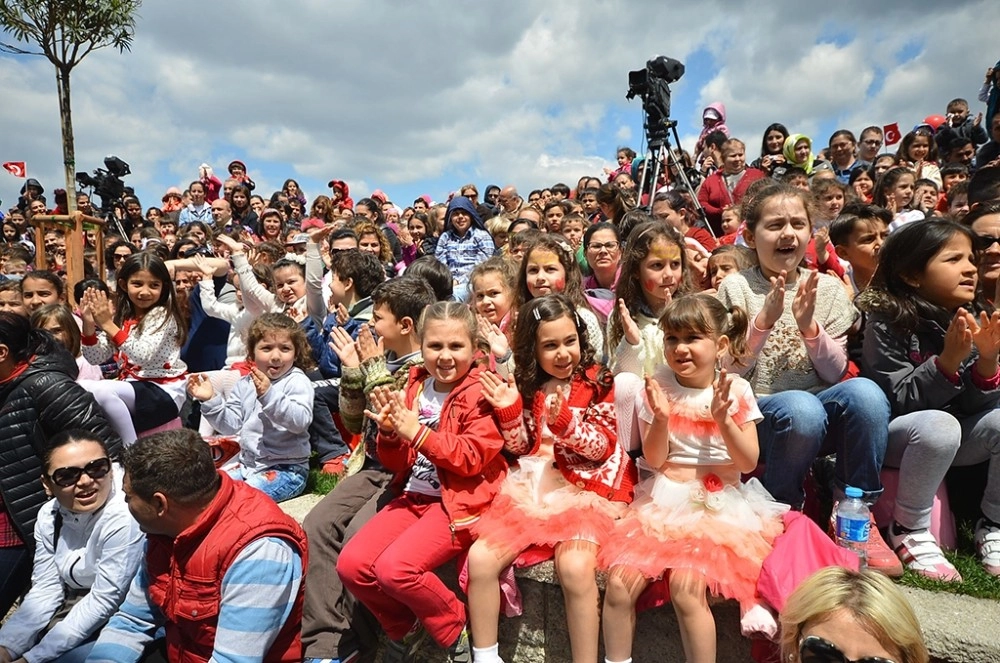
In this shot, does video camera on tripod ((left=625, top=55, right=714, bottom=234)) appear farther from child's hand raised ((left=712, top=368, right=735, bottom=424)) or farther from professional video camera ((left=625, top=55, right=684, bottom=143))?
child's hand raised ((left=712, top=368, right=735, bottom=424))

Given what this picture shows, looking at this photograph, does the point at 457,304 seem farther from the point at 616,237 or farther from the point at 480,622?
the point at 616,237

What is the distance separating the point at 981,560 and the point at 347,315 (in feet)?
12.8

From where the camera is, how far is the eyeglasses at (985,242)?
2824 millimetres

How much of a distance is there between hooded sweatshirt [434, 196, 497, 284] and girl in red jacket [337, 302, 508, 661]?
3810 millimetres

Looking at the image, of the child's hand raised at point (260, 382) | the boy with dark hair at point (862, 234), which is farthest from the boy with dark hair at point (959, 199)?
the child's hand raised at point (260, 382)

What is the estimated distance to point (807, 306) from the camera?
8.55ft

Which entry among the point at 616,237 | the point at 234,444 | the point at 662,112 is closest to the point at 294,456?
the point at 234,444

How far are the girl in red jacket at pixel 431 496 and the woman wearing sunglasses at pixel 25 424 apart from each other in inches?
60.9

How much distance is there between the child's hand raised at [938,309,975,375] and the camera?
7.52ft

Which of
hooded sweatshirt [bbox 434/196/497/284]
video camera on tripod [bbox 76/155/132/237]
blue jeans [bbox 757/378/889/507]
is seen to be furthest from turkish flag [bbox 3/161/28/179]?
blue jeans [bbox 757/378/889/507]

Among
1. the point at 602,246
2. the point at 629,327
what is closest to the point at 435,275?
the point at 602,246

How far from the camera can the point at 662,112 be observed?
23.7ft

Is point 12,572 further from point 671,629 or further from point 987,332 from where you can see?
point 987,332

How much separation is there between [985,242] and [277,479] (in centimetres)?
392
